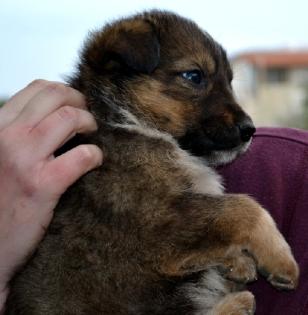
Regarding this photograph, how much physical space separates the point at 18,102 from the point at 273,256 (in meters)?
1.41

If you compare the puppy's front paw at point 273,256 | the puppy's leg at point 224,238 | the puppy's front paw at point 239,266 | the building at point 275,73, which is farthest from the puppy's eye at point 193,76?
the building at point 275,73

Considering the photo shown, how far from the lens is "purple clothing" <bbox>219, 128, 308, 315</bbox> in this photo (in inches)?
127

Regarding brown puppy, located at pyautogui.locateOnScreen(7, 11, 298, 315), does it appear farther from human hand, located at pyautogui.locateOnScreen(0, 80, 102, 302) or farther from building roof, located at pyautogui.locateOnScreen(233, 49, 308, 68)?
building roof, located at pyautogui.locateOnScreen(233, 49, 308, 68)

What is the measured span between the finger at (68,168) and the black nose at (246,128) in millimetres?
742

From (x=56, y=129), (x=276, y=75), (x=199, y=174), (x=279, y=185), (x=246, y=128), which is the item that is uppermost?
(x=56, y=129)

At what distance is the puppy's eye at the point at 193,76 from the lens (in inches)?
131

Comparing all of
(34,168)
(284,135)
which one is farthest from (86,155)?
(284,135)

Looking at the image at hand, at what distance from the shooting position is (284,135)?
12.4ft

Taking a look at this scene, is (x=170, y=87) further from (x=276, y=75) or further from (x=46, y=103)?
(x=276, y=75)

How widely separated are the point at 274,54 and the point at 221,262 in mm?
32061

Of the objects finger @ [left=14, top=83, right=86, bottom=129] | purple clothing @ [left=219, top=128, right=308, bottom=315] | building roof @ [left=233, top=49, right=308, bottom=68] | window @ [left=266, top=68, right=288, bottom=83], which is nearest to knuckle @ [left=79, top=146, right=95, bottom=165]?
finger @ [left=14, top=83, right=86, bottom=129]

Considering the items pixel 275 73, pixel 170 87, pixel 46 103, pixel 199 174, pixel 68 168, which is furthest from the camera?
pixel 275 73

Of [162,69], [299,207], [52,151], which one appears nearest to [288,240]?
[299,207]

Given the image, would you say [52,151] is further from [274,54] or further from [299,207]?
[274,54]
